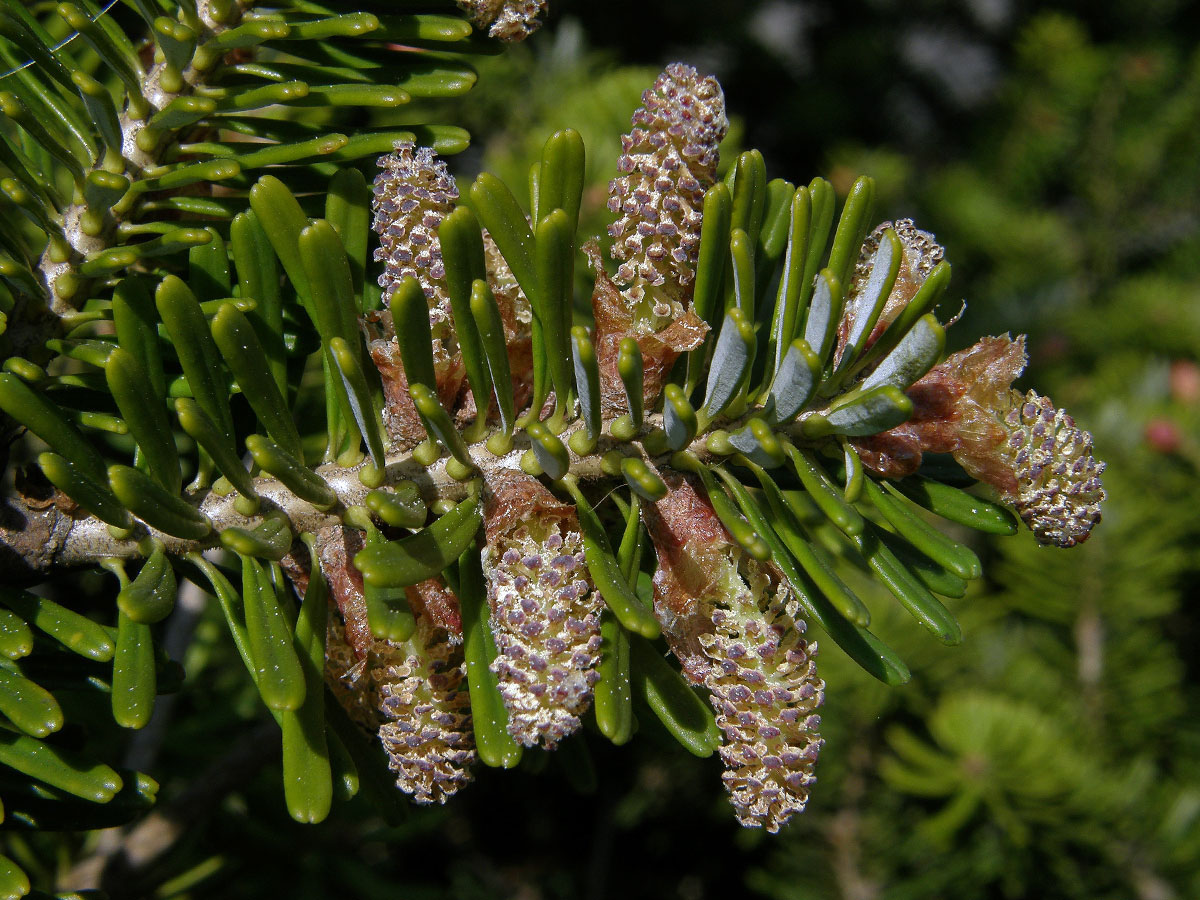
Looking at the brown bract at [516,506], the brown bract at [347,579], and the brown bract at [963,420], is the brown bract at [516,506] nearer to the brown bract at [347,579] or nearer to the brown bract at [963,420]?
the brown bract at [347,579]

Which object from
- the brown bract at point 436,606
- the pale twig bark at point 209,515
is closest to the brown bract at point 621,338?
the pale twig bark at point 209,515

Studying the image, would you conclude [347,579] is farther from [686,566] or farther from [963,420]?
[963,420]

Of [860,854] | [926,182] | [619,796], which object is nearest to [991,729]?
[860,854]

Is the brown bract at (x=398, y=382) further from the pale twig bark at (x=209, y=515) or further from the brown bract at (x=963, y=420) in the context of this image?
the brown bract at (x=963, y=420)

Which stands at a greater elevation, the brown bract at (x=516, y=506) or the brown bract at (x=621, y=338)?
the brown bract at (x=621, y=338)

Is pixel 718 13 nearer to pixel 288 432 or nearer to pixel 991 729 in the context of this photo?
pixel 991 729

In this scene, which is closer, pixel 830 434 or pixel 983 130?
pixel 830 434

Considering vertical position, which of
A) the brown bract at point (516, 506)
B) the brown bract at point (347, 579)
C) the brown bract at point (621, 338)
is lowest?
the brown bract at point (347, 579)

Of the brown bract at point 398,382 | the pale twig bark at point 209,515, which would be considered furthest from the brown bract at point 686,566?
the brown bract at point 398,382

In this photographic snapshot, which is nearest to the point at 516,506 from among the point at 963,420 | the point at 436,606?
the point at 436,606
